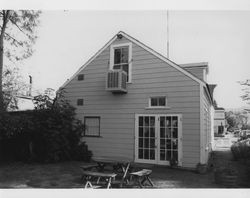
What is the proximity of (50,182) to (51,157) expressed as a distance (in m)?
3.30

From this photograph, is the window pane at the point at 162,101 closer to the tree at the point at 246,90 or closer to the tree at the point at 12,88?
the tree at the point at 246,90

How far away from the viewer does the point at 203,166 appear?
8859mm

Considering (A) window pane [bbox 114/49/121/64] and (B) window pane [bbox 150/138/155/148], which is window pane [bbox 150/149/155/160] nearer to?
(B) window pane [bbox 150/138/155/148]

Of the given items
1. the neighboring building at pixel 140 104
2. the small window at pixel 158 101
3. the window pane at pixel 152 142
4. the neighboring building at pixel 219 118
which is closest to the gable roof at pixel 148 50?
the neighboring building at pixel 140 104

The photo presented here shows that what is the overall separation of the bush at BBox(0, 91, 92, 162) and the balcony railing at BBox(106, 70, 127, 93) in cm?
238

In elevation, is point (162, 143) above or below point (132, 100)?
below

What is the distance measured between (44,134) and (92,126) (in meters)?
2.15

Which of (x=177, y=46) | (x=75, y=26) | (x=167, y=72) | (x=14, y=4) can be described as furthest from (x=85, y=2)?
(x=167, y=72)

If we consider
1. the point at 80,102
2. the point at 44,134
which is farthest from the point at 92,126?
the point at 44,134

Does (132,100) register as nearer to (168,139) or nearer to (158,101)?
(158,101)

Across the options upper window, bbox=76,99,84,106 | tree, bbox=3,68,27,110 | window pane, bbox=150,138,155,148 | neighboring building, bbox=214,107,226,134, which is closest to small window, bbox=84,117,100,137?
upper window, bbox=76,99,84,106

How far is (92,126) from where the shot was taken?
11.5 meters

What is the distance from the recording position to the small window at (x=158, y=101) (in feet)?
32.6

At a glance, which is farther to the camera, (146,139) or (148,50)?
(148,50)
